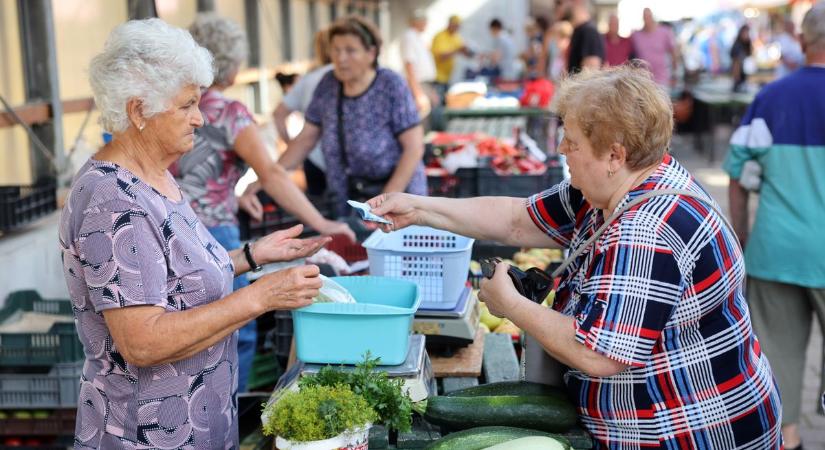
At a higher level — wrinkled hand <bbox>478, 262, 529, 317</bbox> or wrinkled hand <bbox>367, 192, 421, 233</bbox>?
wrinkled hand <bbox>367, 192, 421, 233</bbox>

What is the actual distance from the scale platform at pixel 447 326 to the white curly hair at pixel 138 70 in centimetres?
114

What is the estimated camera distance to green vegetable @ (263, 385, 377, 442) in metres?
2.10

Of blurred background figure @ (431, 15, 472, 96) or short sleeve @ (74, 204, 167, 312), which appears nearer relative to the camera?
short sleeve @ (74, 204, 167, 312)

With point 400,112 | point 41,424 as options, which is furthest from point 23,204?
point 400,112

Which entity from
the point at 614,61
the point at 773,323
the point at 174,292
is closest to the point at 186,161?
the point at 174,292

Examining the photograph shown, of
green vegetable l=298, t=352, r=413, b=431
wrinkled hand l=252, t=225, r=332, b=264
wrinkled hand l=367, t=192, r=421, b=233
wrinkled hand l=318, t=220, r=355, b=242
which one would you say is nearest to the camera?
green vegetable l=298, t=352, r=413, b=431

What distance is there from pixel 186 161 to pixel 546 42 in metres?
10.9

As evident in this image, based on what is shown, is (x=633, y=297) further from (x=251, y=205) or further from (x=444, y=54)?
(x=444, y=54)

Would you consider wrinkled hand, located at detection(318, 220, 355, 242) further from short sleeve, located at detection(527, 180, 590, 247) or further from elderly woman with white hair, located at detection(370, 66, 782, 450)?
elderly woman with white hair, located at detection(370, 66, 782, 450)

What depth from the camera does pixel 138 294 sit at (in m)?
2.18

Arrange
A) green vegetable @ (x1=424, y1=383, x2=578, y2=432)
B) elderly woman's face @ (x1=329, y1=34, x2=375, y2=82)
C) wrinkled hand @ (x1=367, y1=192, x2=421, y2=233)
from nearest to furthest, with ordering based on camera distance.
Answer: green vegetable @ (x1=424, y1=383, x2=578, y2=432), wrinkled hand @ (x1=367, y1=192, x2=421, y2=233), elderly woman's face @ (x1=329, y1=34, x2=375, y2=82)

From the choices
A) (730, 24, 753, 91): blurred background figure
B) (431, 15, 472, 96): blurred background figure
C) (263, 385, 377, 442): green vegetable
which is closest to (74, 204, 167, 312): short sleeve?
(263, 385, 377, 442): green vegetable

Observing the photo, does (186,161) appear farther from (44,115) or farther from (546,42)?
(546,42)

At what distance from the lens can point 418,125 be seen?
5121mm
